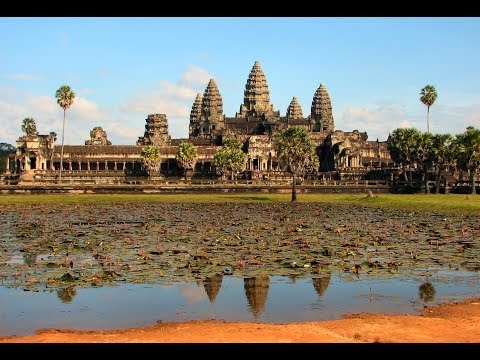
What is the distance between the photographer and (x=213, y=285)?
18.2m

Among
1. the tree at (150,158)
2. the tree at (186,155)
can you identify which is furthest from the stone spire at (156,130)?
the tree at (186,155)

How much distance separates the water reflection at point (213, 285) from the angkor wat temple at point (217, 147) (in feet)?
253

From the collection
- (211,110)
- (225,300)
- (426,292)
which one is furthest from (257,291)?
(211,110)

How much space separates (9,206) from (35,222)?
60.4 feet

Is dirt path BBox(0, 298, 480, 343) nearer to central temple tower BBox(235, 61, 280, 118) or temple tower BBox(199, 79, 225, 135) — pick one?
temple tower BBox(199, 79, 225, 135)

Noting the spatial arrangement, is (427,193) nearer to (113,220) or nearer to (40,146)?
(113,220)

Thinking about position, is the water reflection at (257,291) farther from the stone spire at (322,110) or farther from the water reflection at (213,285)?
the stone spire at (322,110)

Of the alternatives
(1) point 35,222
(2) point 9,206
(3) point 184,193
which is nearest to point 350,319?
(1) point 35,222

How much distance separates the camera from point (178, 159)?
121 meters

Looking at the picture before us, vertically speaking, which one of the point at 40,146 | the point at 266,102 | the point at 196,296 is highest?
the point at 266,102

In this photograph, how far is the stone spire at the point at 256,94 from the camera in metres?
165

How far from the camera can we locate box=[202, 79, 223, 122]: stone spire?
16438cm

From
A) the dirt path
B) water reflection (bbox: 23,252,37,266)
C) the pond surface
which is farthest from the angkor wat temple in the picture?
the dirt path

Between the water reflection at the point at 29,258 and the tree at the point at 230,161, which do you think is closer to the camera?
the water reflection at the point at 29,258
